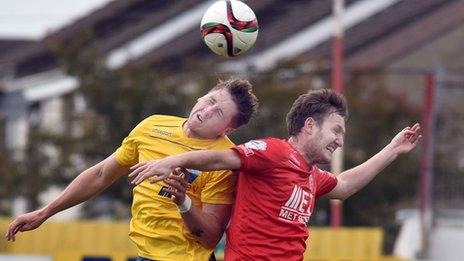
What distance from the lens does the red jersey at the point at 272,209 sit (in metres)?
6.96

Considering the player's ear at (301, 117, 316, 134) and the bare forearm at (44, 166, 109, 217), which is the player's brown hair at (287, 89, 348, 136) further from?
the bare forearm at (44, 166, 109, 217)

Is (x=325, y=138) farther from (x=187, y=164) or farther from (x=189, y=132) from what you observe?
(x=187, y=164)

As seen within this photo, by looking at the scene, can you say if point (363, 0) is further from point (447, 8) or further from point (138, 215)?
point (138, 215)

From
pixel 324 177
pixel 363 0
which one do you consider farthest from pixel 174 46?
pixel 324 177

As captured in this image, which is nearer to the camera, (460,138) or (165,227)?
(165,227)

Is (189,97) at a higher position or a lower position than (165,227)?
higher

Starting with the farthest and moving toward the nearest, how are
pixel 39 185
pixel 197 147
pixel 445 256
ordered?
1. pixel 39 185
2. pixel 445 256
3. pixel 197 147

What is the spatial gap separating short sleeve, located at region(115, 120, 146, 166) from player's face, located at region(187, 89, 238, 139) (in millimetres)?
343

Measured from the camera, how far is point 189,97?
23891mm

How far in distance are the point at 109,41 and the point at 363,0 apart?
666 cm

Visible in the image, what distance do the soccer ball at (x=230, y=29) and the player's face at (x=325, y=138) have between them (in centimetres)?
98

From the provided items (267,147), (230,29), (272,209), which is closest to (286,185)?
(272,209)

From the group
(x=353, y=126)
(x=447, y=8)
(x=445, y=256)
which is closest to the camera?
(x=445, y=256)

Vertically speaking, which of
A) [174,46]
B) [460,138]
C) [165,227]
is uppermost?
[174,46]
